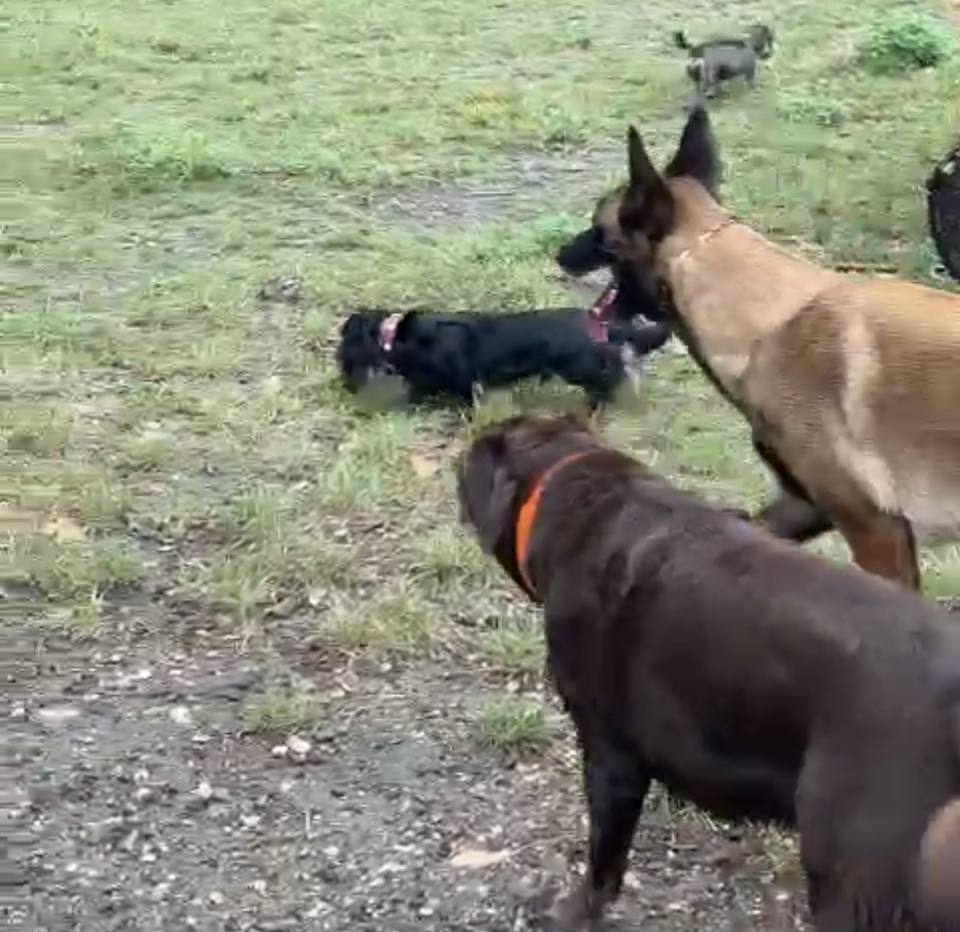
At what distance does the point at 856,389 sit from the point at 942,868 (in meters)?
1.68

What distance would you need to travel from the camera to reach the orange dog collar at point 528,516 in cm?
325

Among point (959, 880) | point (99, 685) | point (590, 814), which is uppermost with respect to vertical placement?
point (959, 880)

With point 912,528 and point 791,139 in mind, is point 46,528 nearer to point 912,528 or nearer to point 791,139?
point 912,528

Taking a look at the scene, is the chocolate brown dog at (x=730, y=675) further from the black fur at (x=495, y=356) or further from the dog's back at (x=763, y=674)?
the black fur at (x=495, y=356)

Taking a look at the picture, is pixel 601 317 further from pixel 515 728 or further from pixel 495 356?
pixel 515 728

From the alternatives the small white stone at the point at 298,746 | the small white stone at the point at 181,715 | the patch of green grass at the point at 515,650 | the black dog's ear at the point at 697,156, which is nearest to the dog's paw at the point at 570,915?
the small white stone at the point at 298,746

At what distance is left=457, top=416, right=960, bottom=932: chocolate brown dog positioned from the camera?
255 cm

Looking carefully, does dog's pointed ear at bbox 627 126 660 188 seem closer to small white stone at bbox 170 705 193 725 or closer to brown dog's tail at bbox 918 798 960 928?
small white stone at bbox 170 705 193 725

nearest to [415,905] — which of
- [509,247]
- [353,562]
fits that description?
[353,562]

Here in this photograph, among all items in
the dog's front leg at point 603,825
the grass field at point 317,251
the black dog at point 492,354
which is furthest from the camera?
the black dog at point 492,354

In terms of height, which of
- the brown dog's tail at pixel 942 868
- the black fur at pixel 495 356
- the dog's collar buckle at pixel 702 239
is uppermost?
the dog's collar buckle at pixel 702 239

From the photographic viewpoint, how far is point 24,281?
6695mm

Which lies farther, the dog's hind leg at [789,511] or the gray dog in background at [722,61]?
the gray dog in background at [722,61]

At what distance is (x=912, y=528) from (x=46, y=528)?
7.31 feet
